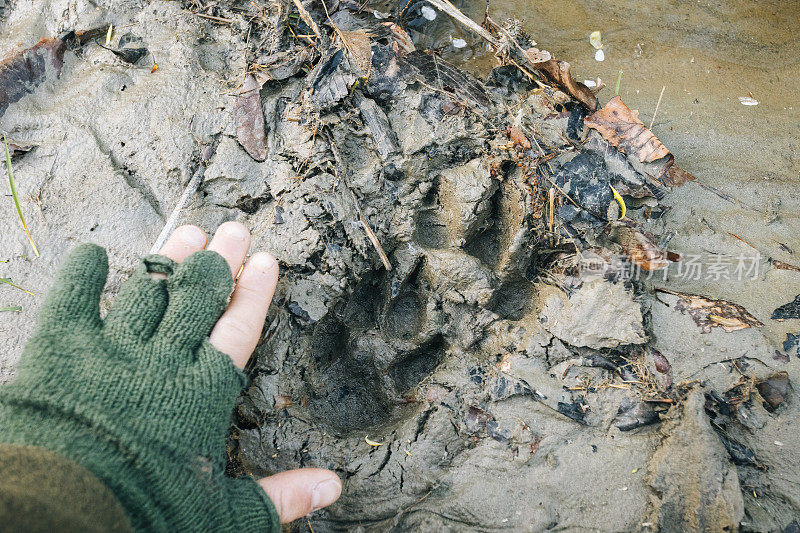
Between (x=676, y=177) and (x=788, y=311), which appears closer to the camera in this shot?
(x=788, y=311)

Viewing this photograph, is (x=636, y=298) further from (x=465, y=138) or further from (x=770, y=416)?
(x=465, y=138)

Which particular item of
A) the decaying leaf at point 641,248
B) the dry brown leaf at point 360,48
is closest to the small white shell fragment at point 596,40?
the decaying leaf at point 641,248

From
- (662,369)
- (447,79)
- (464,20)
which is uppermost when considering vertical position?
(464,20)

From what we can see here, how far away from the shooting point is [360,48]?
2.52m

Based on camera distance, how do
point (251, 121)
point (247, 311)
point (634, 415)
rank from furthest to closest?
point (251, 121)
point (634, 415)
point (247, 311)

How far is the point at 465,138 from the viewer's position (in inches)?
97.0

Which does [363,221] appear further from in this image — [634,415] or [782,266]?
[782,266]

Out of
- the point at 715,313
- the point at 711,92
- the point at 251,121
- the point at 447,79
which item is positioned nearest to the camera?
the point at 715,313

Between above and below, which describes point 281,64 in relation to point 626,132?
above

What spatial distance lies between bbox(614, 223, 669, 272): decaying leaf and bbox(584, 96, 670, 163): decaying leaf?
1.38 ft

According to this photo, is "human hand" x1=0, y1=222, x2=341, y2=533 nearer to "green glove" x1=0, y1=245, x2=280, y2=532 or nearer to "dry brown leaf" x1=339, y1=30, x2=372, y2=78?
"green glove" x1=0, y1=245, x2=280, y2=532

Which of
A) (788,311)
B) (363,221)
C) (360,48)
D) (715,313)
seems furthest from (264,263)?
(788,311)

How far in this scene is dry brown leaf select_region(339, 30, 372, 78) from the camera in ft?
8.17

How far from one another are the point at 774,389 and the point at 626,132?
4.46 feet
